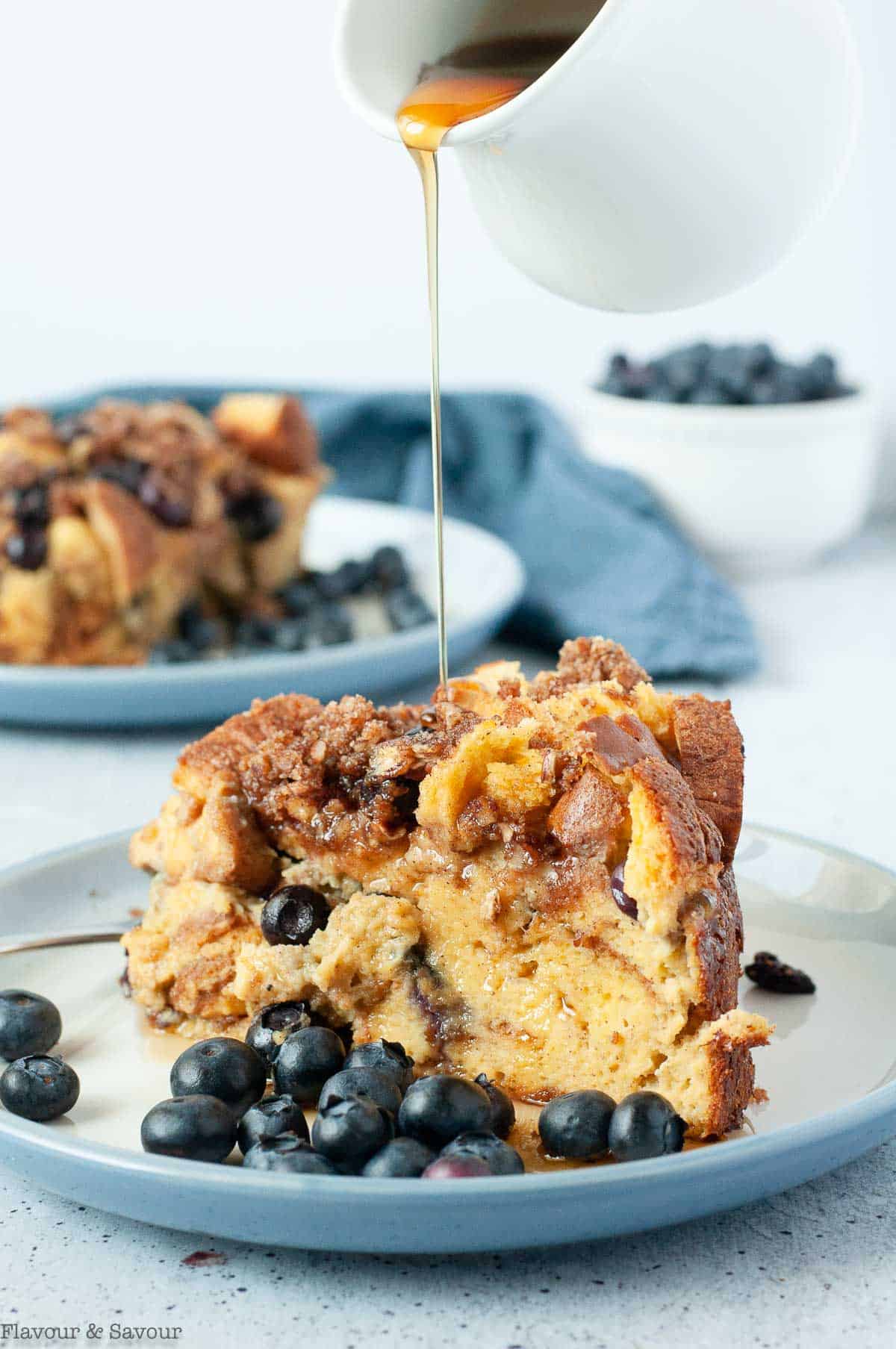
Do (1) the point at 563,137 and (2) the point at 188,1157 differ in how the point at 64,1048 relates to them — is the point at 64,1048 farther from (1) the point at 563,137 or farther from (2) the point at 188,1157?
(1) the point at 563,137

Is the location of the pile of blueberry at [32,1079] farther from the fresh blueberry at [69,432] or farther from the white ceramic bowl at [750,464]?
the white ceramic bowl at [750,464]

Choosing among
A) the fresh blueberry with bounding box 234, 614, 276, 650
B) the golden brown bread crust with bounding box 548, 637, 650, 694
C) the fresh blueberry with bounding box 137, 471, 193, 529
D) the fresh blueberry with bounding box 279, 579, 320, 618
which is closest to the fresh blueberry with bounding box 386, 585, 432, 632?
the fresh blueberry with bounding box 279, 579, 320, 618

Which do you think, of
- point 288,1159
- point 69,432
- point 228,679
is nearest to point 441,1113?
Answer: point 288,1159

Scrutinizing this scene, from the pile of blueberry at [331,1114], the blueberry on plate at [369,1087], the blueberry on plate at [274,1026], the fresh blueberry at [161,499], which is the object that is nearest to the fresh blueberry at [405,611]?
the fresh blueberry at [161,499]

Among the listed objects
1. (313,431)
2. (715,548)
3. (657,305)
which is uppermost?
(657,305)

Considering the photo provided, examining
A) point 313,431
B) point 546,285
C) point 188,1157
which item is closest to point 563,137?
point 546,285

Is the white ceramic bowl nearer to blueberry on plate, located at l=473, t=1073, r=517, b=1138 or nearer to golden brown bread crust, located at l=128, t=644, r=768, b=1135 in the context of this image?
golden brown bread crust, located at l=128, t=644, r=768, b=1135
